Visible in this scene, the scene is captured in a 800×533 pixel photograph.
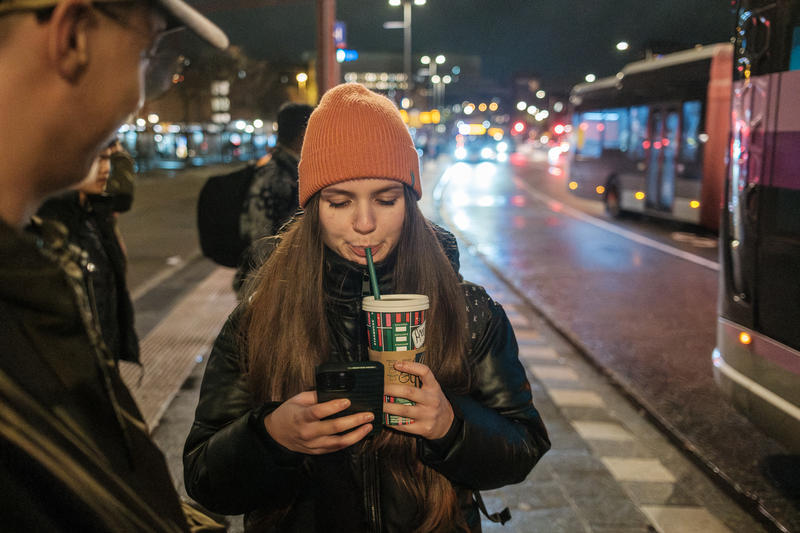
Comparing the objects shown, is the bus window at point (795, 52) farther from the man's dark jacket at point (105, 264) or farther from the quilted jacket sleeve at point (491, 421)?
the man's dark jacket at point (105, 264)

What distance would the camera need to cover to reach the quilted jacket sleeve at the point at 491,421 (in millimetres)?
1557

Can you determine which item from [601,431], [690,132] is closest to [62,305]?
[601,431]

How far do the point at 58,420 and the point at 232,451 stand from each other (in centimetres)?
86

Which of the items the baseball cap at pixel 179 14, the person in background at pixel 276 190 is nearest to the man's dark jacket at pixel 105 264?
the person in background at pixel 276 190

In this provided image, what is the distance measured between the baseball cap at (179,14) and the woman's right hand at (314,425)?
0.71 metres

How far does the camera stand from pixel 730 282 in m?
4.08

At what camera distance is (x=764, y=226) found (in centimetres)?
376

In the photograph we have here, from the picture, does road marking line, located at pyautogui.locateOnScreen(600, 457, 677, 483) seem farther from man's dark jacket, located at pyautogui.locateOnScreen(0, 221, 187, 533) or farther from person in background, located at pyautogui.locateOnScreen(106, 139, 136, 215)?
man's dark jacket, located at pyautogui.locateOnScreen(0, 221, 187, 533)

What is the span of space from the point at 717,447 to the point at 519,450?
→ 3573 millimetres

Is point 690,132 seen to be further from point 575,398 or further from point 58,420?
point 58,420

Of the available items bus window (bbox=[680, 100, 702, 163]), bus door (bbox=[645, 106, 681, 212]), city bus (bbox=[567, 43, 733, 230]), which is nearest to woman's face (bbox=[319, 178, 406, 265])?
city bus (bbox=[567, 43, 733, 230])

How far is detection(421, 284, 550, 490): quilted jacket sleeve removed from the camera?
1557 millimetres

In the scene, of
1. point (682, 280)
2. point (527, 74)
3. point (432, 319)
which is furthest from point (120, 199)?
point (527, 74)

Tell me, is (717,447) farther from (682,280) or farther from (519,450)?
(682,280)
